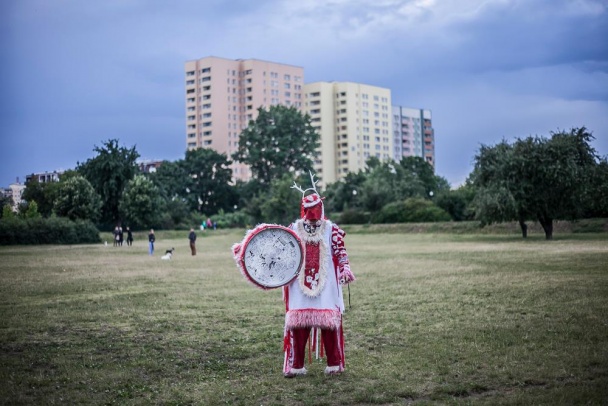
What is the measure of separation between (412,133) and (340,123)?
29.5 metres

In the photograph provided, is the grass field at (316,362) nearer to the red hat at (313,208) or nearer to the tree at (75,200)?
the red hat at (313,208)

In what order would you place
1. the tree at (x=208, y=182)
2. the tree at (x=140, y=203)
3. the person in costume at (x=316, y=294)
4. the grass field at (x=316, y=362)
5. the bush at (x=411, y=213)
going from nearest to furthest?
the grass field at (x=316, y=362), the person in costume at (x=316, y=294), the bush at (x=411, y=213), the tree at (x=140, y=203), the tree at (x=208, y=182)

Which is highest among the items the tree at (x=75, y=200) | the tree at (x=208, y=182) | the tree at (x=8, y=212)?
the tree at (x=208, y=182)

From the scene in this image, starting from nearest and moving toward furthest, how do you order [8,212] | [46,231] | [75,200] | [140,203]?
[8,212], [46,231], [75,200], [140,203]

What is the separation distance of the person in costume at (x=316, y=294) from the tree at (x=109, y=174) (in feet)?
243

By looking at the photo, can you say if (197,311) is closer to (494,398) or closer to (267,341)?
(267,341)

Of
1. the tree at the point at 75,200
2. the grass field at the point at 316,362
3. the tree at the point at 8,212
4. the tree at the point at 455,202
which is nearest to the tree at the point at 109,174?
the tree at the point at 75,200

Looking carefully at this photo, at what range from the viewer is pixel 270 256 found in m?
9.10

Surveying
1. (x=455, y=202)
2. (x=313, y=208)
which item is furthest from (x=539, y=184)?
(x=313, y=208)

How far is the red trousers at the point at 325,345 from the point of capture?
349 inches

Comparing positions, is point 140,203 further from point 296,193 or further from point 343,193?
point 343,193

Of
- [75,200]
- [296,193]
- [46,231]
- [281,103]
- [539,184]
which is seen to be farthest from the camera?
[281,103]

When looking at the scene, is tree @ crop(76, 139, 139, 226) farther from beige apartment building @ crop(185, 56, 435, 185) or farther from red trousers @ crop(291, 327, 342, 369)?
red trousers @ crop(291, 327, 342, 369)

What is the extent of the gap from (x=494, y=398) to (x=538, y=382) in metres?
0.95
